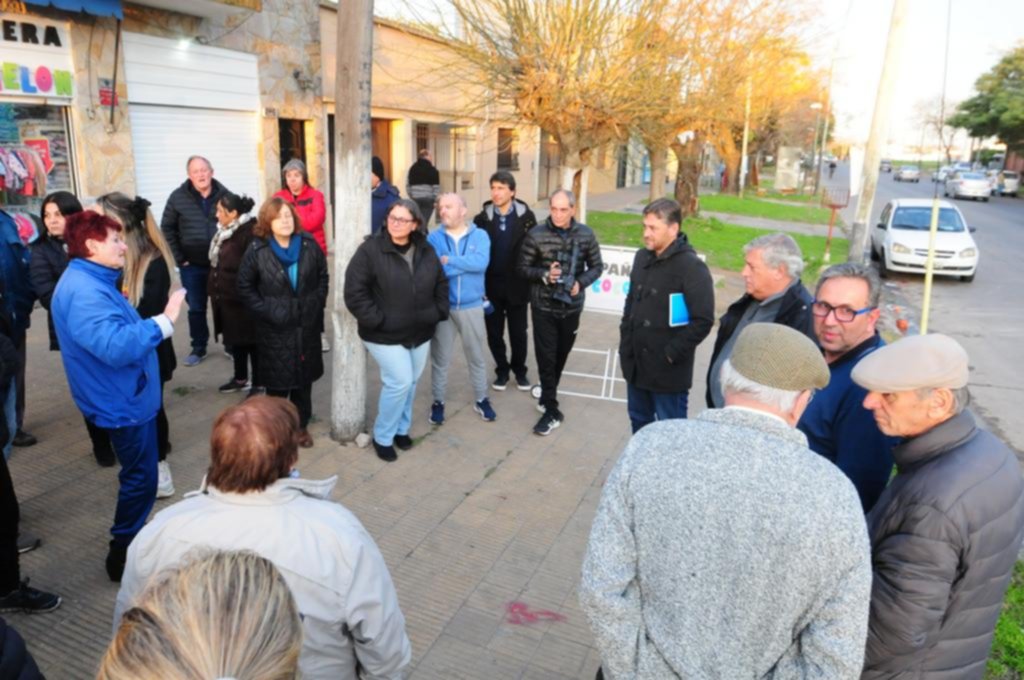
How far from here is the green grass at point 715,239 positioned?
1434 cm

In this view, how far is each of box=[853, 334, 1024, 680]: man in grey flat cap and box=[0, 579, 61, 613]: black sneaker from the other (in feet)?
11.6

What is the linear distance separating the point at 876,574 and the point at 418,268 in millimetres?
3560

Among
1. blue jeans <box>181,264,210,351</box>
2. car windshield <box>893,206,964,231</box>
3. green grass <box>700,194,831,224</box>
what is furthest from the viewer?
green grass <box>700,194,831,224</box>

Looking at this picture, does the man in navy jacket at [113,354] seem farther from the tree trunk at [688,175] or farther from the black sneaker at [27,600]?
the tree trunk at [688,175]

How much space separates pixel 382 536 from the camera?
13.5ft

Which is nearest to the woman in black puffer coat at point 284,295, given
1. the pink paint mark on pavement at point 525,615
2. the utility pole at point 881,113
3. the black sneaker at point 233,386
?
the black sneaker at point 233,386

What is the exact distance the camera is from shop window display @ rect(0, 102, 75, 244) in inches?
332

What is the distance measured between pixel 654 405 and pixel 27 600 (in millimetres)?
3598

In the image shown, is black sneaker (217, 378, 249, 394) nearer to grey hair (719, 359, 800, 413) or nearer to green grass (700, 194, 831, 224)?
grey hair (719, 359, 800, 413)

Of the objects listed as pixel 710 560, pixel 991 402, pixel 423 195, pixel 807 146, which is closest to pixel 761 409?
pixel 710 560

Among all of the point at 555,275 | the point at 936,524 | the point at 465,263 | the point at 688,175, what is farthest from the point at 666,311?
the point at 688,175

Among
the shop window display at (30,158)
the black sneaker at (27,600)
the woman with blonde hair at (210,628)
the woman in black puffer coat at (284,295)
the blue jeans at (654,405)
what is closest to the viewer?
the woman with blonde hair at (210,628)

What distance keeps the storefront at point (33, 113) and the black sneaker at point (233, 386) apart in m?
3.94

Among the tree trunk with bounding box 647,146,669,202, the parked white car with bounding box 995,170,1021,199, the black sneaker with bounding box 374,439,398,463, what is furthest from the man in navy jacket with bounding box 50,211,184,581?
the parked white car with bounding box 995,170,1021,199
